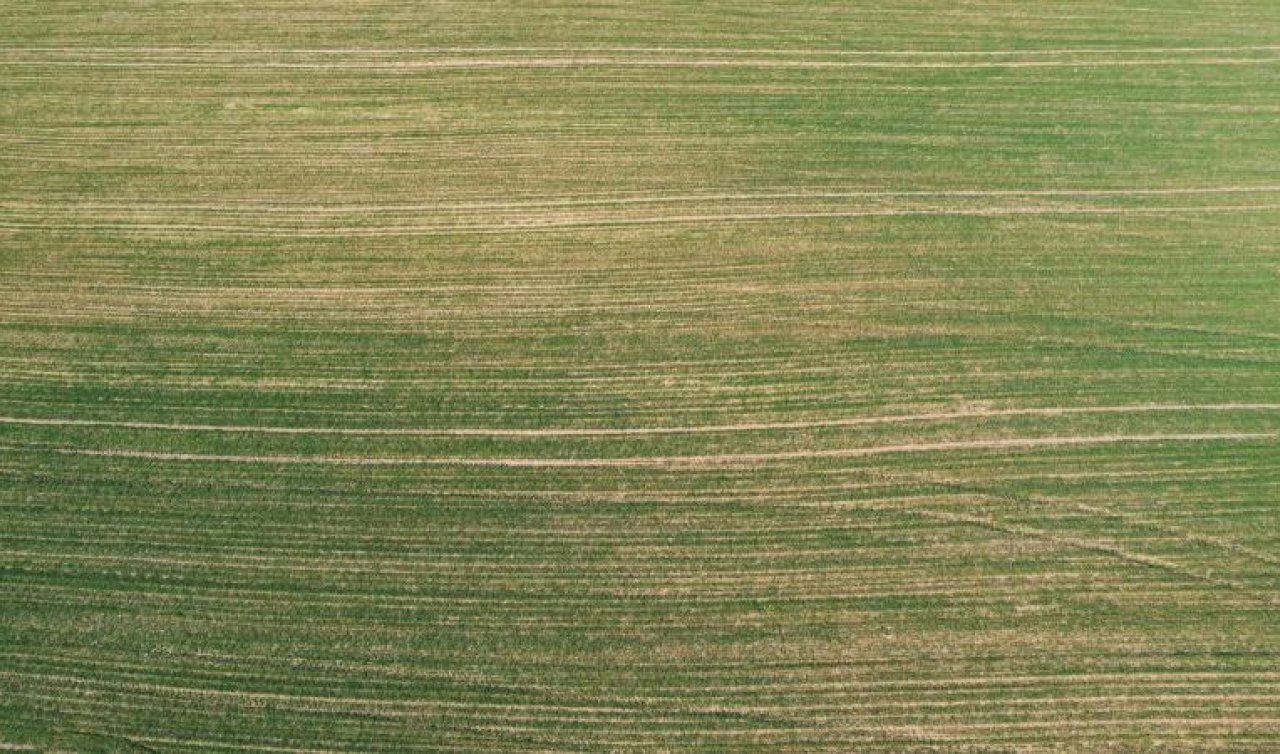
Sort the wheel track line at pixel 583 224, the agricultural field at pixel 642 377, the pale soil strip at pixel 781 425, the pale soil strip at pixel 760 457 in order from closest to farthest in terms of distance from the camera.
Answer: the agricultural field at pixel 642 377 → the pale soil strip at pixel 760 457 → the pale soil strip at pixel 781 425 → the wheel track line at pixel 583 224

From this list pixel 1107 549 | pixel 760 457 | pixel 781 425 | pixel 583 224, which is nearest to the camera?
pixel 1107 549

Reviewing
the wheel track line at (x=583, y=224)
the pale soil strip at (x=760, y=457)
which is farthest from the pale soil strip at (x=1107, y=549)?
the wheel track line at (x=583, y=224)

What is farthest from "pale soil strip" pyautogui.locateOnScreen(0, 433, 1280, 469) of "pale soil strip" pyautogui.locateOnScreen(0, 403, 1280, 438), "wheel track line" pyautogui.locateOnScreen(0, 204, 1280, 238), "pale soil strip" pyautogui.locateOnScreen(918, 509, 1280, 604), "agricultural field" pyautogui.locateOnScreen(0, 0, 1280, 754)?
"wheel track line" pyautogui.locateOnScreen(0, 204, 1280, 238)

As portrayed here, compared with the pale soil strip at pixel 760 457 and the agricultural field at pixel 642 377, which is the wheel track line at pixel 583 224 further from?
the pale soil strip at pixel 760 457

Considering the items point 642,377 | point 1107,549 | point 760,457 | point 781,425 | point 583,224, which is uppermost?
point 583,224

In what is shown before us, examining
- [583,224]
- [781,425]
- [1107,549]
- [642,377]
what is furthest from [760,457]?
[583,224]

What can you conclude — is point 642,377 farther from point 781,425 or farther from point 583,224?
point 583,224

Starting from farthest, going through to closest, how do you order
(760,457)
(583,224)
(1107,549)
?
(583,224) < (760,457) < (1107,549)

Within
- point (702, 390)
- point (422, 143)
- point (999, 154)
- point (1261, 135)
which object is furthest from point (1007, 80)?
point (422, 143)
